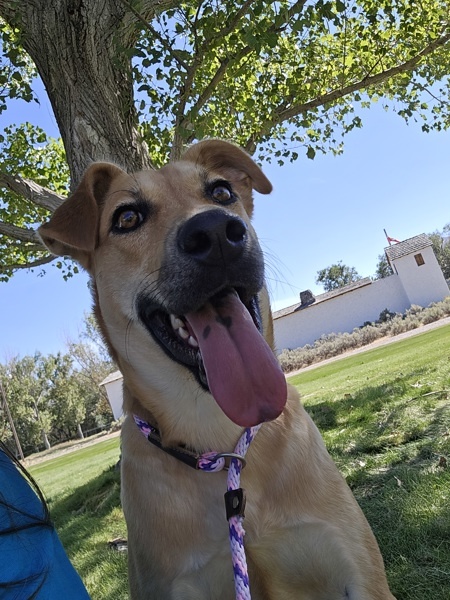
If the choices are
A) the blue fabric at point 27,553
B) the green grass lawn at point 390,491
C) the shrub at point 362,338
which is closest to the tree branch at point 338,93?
the green grass lawn at point 390,491

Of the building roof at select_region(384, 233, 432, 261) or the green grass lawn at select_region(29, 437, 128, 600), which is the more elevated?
the building roof at select_region(384, 233, 432, 261)

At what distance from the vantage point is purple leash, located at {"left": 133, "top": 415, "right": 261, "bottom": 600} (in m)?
2.00

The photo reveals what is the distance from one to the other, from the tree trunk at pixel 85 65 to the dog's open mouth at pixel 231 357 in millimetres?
4078

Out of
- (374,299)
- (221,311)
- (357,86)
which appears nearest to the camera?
(221,311)

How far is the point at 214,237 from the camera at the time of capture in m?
2.18

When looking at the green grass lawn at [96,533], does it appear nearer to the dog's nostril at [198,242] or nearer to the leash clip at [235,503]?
the leash clip at [235,503]

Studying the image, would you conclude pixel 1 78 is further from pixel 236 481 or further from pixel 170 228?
pixel 236 481

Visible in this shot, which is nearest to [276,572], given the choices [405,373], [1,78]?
[1,78]

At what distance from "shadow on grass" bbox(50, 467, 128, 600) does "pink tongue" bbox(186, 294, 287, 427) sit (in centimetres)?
282

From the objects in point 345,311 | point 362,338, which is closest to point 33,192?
point 362,338

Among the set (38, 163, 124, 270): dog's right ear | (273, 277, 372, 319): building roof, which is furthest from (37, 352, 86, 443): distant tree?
(38, 163, 124, 270): dog's right ear

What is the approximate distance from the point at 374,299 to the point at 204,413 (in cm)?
4397

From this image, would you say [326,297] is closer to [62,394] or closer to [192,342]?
[62,394]

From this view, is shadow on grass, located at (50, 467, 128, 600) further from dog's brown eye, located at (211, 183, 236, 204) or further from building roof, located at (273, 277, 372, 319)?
building roof, located at (273, 277, 372, 319)
